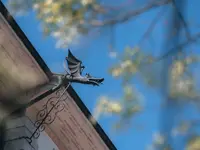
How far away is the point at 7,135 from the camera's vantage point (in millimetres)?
7211

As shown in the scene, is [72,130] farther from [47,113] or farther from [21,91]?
[21,91]

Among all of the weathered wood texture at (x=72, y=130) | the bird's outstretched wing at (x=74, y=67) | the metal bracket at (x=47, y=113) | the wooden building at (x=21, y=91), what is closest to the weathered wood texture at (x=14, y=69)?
the wooden building at (x=21, y=91)

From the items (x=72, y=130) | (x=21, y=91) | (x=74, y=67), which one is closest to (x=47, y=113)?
(x=21, y=91)

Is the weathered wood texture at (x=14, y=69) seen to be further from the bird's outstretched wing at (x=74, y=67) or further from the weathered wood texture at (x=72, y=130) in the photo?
the bird's outstretched wing at (x=74, y=67)

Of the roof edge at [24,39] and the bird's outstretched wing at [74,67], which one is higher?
the roof edge at [24,39]

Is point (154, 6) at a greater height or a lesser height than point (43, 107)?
lesser

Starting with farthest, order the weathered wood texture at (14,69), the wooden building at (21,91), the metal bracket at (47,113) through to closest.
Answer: the metal bracket at (47,113) < the weathered wood texture at (14,69) < the wooden building at (21,91)

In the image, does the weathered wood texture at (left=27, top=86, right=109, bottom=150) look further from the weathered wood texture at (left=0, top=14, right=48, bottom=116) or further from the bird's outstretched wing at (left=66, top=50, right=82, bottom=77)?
the bird's outstretched wing at (left=66, top=50, right=82, bottom=77)

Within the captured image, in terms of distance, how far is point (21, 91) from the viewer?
732cm

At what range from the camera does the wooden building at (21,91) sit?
718 centimetres

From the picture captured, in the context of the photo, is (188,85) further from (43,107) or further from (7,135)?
(43,107)

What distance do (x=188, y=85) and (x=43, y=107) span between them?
19.7 ft

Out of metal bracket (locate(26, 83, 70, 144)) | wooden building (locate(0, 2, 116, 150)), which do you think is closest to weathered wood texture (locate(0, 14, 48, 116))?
wooden building (locate(0, 2, 116, 150))

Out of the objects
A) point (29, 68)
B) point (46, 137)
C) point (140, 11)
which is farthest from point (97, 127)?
point (140, 11)
